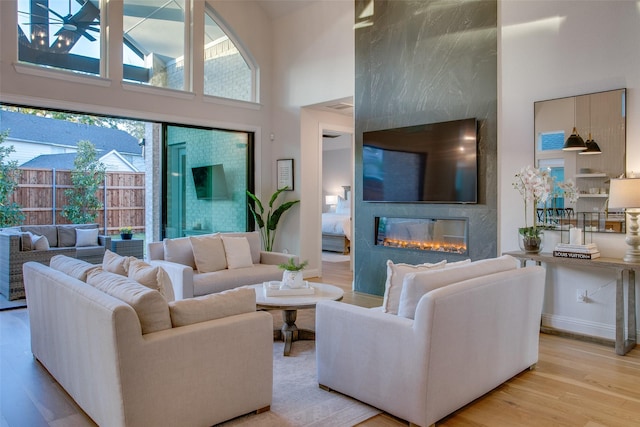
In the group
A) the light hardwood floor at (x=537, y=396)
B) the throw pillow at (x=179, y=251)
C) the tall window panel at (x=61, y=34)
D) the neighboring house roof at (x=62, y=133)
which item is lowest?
the light hardwood floor at (x=537, y=396)

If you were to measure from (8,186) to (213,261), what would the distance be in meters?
4.64

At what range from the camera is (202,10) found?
6453 mm

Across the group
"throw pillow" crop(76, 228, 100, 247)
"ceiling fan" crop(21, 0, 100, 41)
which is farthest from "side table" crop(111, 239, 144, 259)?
"ceiling fan" crop(21, 0, 100, 41)

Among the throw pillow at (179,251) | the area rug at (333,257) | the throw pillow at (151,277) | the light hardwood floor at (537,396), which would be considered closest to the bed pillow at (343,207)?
the area rug at (333,257)

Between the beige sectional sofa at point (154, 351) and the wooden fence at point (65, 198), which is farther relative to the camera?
the wooden fence at point (65, 198)

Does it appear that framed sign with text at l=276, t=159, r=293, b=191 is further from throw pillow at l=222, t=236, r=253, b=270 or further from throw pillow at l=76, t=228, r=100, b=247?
throw pillow at l=76, t=228, r=100, b=247

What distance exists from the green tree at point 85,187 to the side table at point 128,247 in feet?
5.51

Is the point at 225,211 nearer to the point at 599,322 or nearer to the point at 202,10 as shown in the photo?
the point at 202,10

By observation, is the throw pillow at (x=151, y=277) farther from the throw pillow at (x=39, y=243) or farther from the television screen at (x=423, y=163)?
the throw pillow at (x=39, y=243)

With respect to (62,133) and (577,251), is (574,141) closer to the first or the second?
(577,251)

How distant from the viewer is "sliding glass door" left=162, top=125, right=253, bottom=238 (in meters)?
6.36

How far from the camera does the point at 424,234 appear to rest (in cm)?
524

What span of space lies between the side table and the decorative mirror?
5.83 m

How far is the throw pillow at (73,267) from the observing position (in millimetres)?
2799
